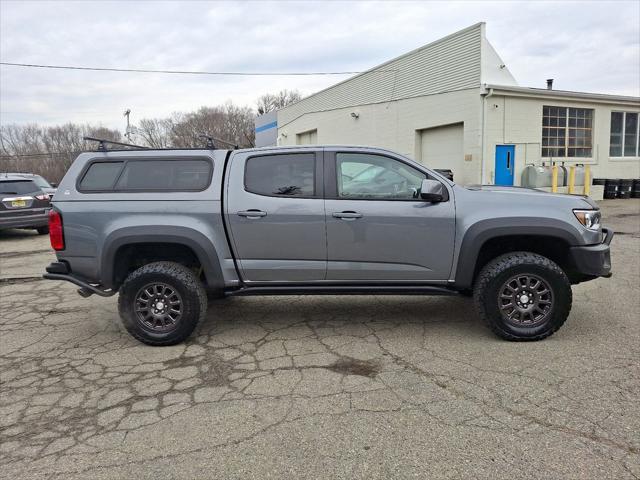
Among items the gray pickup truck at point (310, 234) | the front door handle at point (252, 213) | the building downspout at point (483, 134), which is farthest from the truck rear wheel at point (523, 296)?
the building downspout at point (483, 134)

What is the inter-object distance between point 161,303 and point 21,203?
9626 mm

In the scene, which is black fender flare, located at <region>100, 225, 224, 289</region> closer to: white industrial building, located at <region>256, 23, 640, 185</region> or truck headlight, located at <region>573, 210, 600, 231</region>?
truck headlight, located at <region>573, 210, 600, 231</region>

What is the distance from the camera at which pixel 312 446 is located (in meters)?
2.82

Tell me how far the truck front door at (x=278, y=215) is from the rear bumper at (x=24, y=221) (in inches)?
389

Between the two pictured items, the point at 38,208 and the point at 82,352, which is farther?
the point at 38,208

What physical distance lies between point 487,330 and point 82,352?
4.00 meters

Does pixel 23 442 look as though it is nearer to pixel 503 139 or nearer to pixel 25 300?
pixel 25 300

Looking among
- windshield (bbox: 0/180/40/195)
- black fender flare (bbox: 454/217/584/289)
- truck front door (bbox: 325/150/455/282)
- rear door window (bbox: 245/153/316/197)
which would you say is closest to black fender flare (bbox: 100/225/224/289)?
rear door window (bbox: 245/153/316/197)

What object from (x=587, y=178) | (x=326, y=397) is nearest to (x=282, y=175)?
(x=326, y=397)

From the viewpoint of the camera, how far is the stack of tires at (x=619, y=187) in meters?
18.9

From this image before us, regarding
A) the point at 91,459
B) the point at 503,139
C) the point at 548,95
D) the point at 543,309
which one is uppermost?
the point at 548,95

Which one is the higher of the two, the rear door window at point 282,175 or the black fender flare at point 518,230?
the rear door window at point 282,175

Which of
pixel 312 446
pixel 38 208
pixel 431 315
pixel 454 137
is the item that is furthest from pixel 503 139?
pixel 312 446

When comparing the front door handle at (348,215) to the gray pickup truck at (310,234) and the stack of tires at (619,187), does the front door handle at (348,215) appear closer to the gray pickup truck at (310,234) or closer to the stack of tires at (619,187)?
the gray pickup truck at (310,234)
